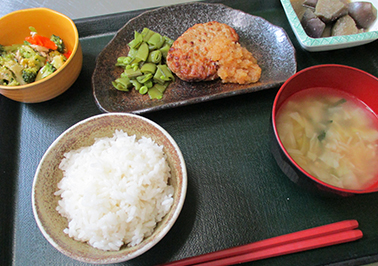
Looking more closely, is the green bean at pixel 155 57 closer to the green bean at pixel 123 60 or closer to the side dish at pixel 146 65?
the side dish at pixel 146 65

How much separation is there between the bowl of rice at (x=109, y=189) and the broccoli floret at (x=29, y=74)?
0.71m

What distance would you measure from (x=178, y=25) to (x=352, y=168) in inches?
77.5

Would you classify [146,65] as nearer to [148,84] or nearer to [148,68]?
[148,68]

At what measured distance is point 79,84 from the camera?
2.22 m

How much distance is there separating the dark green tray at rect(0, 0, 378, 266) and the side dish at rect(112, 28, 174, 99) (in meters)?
0.29

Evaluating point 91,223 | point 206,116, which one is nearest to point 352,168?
point 206,116

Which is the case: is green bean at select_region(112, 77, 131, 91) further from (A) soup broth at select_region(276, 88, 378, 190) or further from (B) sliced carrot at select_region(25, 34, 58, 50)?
(A) soup broth at select_region(276, 88, 378, 190)

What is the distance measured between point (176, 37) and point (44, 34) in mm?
1223

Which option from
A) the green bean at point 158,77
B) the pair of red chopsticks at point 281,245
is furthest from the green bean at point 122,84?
the pair of red chopsticks at point 281,245

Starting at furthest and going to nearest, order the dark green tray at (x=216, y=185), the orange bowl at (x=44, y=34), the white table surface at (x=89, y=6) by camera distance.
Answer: the white table surface at (x=89, y=6) → the orange bowl at (x=44, y=34) → the dark green tray at (x=216, y=185)

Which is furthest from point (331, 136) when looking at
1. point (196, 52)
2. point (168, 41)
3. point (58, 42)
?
point (58, 42)

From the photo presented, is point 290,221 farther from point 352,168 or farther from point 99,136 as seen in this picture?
point 99,136

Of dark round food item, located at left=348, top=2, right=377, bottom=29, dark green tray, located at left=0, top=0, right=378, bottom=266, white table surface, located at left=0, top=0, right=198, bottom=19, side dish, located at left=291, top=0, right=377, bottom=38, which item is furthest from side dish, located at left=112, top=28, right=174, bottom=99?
dark round food item, located at left=348, top=2, right=377, bottom=29

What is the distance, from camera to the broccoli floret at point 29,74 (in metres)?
1.94
